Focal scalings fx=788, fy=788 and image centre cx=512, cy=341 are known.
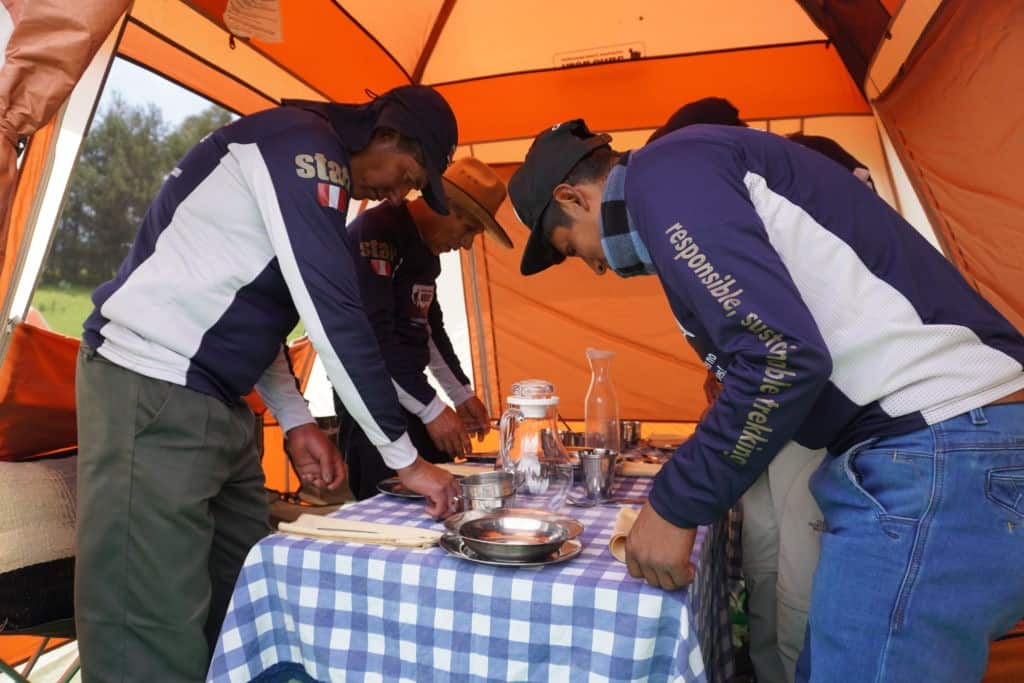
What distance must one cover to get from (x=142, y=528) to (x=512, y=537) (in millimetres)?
796

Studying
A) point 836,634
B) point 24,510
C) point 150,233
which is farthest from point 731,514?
point 24,510

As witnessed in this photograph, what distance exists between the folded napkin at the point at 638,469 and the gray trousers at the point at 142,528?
0.97 metres

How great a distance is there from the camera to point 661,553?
42.9 inches

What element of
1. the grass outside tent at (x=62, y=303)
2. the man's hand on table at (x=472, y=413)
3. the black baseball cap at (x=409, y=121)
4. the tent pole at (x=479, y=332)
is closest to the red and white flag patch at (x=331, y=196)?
the black baseball cap at (x=409, y=121)

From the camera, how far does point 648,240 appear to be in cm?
116

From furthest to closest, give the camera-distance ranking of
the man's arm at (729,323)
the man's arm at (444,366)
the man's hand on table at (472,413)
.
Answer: the man's arm at (444,366), the man's hand on table at (472,413), the man's arm at (729,323)

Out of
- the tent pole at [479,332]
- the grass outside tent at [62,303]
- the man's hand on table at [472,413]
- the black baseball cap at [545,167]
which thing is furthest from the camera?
the grass outside tent at [62,303]

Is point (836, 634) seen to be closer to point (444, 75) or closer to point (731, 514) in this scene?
point (731, 514)

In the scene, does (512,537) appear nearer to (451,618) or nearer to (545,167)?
(451,618)

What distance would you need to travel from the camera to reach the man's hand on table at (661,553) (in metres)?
1.08

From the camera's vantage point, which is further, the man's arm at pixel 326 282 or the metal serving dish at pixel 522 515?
the man's arm at pixel 326 282

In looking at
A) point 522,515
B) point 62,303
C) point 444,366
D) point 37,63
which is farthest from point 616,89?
point 62,303

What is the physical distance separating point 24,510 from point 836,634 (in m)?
1.93

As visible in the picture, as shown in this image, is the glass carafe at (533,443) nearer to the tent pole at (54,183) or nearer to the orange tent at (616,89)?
the orange tent at (616,89)
